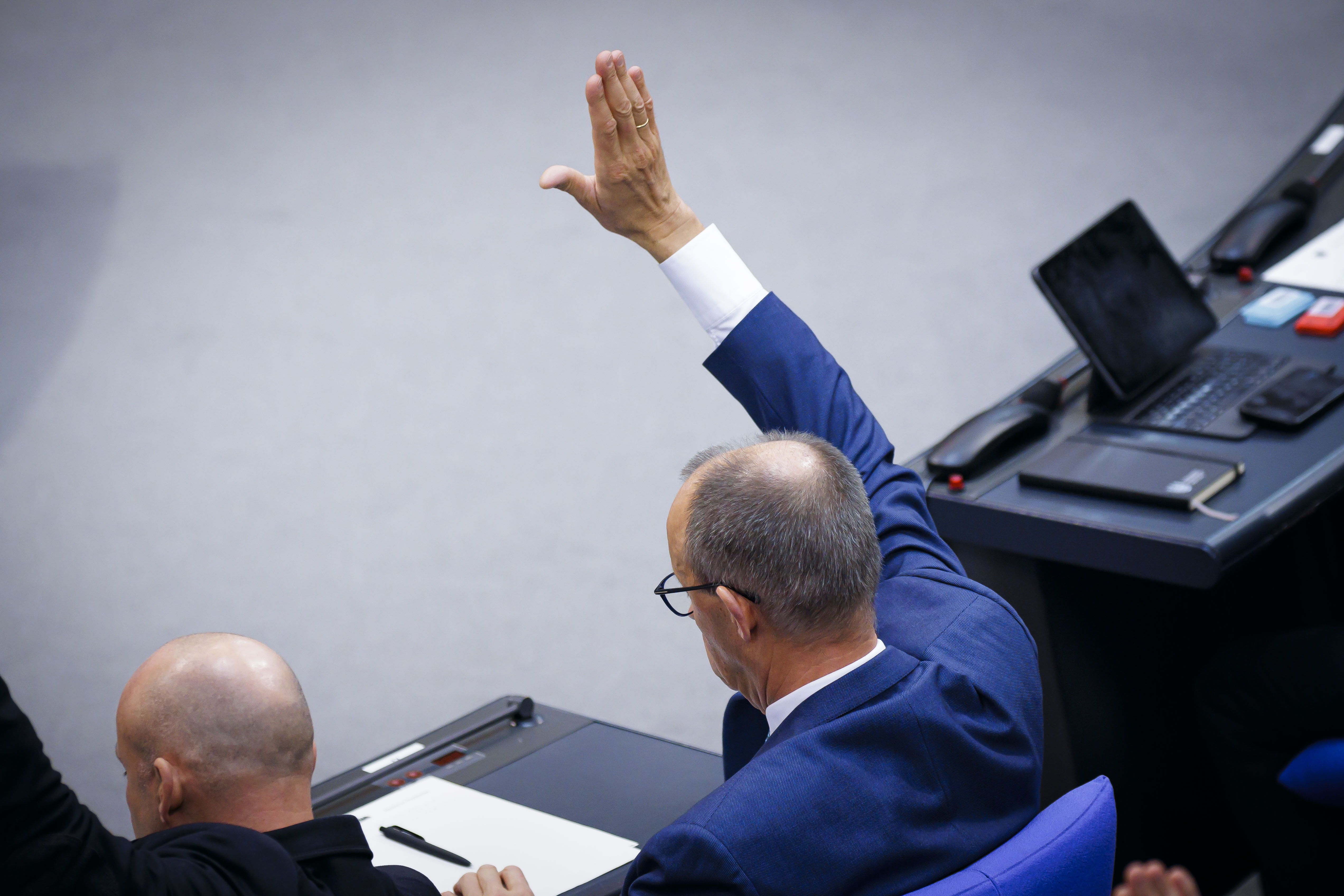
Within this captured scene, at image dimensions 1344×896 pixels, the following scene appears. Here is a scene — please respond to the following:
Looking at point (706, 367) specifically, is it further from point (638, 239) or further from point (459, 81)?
point (459, 81)

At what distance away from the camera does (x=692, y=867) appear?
38.0 inches

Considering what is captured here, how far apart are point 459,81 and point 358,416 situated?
5.47 ft

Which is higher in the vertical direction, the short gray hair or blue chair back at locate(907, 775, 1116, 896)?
the short gray hair

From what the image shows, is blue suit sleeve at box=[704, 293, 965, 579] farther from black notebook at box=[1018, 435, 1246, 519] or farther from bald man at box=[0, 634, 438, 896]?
bald man at box=[0, 634, 438, 896]

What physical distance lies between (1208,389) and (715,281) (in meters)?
0.92

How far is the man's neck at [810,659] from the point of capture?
1.14 metres

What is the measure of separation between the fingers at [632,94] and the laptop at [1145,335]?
0.69 metres

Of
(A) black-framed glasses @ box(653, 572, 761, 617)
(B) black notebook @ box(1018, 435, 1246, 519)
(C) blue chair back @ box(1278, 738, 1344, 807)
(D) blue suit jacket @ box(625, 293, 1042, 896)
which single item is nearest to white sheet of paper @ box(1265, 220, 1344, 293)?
(B) black notebook @ box(1018, 435, 1246, 519)

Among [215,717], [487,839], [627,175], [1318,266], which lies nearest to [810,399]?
[627,175]

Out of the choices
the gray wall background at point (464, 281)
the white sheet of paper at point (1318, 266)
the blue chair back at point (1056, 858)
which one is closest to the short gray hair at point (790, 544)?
the blue chair back at point (1056, 858)

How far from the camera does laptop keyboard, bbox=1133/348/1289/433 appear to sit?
1.89 m

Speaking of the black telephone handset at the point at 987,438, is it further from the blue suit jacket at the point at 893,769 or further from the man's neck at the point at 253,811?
the man's neck at the point at 253,811

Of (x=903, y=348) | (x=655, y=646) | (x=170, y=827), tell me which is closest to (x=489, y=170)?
(x=903, y=348)

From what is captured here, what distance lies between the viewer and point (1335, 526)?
2240mm
